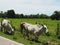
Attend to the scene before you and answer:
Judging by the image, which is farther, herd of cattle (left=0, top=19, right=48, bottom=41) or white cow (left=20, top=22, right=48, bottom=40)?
herd of cattle (left=0, top=19, right=48, bottom=41)

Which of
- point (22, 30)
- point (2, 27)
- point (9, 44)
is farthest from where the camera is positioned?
point (2, 27)

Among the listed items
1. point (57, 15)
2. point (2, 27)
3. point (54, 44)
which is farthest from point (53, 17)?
point (54, 44)

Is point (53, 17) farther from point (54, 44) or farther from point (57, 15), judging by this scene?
point (54, 44)

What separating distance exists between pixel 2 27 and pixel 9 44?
9.57 metres

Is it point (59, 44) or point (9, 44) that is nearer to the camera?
point (9, 44)

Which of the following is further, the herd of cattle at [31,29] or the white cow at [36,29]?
the herd of cattle at [31,29]

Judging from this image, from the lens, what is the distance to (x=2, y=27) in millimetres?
23750

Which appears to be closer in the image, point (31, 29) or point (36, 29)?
point (36, 29)

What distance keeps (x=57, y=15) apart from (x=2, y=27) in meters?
66.5

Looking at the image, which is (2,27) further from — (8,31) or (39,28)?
(39,28)

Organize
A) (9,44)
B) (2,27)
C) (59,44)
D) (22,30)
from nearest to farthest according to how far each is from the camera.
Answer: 1. (9,44)
2. (59,44)
3. (22,30)
4. (2,27)

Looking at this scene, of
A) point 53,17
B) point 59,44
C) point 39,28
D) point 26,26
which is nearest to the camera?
point 59,44

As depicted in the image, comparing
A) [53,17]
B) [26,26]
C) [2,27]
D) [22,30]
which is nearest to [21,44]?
[26,26]

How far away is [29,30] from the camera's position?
19.0 metres
